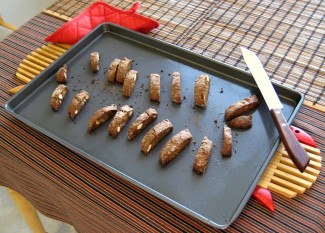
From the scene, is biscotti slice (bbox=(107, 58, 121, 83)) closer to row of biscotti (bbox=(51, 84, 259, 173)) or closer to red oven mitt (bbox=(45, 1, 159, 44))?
row of biscotti (bbox=(51, 84, 259, 173))

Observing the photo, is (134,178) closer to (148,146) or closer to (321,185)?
(148,146)

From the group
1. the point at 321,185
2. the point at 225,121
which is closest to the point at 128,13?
the point at 225,121

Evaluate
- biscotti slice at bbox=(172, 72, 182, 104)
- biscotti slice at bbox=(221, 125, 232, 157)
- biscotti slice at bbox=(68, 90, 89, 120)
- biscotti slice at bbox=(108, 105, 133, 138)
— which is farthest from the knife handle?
biscotti slice at bbox=(68, 90, 89, 120)

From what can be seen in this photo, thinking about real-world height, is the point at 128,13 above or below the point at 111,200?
above

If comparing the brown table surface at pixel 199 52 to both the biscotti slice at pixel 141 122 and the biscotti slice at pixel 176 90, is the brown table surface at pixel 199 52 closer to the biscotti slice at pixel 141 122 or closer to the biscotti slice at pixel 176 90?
the biscotti slice at pixel 141 122

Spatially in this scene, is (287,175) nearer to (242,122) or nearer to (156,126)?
(242,122)

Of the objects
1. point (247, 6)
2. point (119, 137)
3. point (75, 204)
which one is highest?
point (247, 6)
